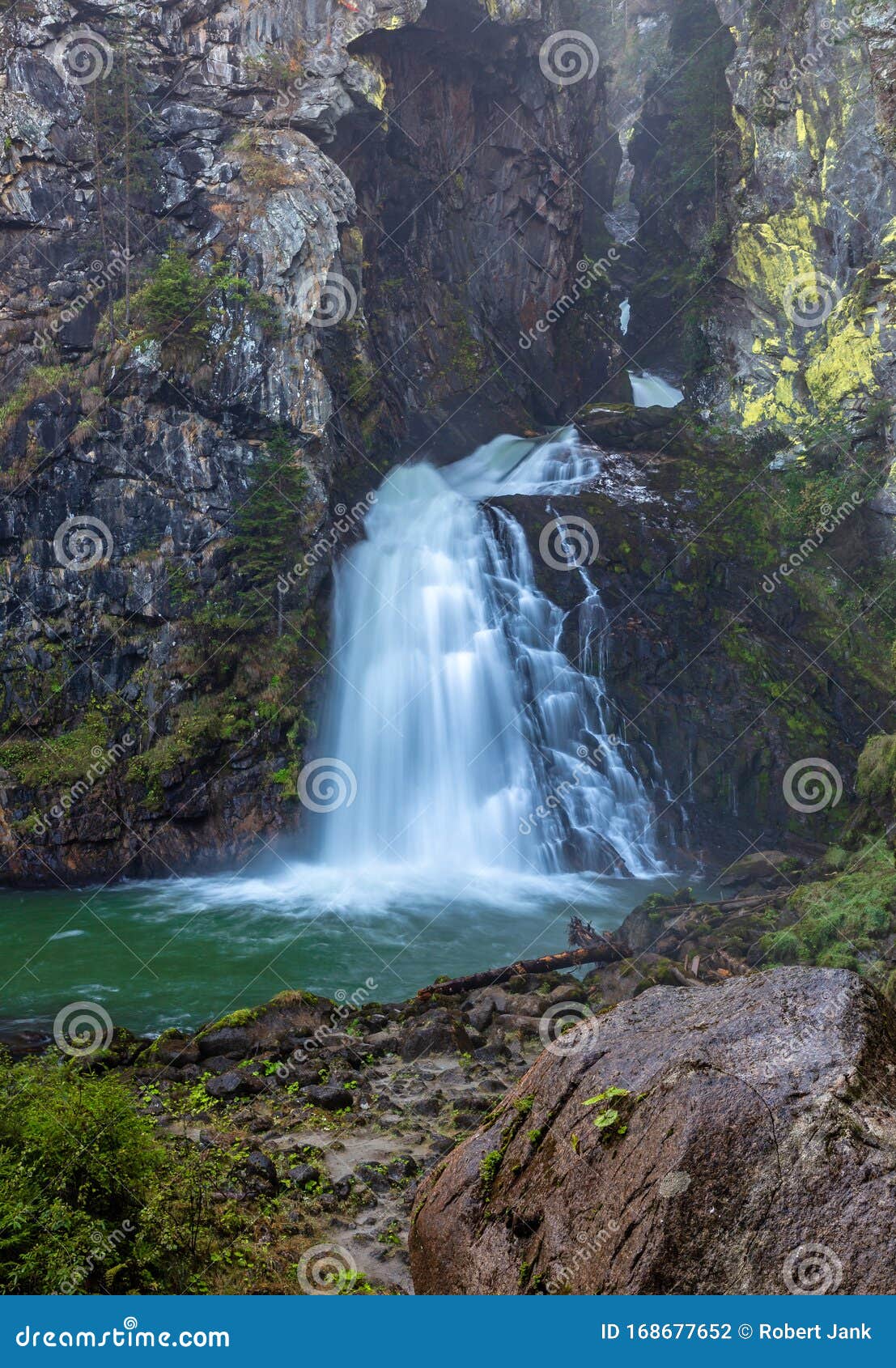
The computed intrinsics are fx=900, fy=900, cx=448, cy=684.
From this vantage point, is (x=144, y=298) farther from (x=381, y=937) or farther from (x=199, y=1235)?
(x=199, y=1235)

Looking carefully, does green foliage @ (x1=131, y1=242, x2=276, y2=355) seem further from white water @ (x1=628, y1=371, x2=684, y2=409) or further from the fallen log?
the fallen log

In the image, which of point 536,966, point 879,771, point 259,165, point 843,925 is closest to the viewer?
point 843,925

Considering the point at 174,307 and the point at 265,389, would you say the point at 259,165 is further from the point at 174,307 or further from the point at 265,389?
the point at 265,389

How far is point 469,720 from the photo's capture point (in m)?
17.5

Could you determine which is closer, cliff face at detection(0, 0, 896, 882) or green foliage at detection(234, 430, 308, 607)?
cliff face at detection(0, 0, 896, 882)

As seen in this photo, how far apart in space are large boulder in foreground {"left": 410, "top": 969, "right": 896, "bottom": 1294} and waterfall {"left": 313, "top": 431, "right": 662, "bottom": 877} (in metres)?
12.6

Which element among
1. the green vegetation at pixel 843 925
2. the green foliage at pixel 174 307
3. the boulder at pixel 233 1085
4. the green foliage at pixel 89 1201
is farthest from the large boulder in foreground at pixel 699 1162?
the green foliage at pixel 174 307

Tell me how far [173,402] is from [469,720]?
8.63 m

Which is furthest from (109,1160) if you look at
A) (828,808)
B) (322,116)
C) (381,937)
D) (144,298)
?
(322,116)

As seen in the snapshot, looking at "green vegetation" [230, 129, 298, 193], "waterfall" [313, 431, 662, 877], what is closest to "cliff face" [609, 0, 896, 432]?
"waterfall" [313, 431, 662, 877]

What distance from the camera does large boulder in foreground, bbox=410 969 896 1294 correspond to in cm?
284

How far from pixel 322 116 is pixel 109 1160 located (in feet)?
71.7

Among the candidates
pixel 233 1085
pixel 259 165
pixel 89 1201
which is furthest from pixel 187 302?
pixel 89 1201

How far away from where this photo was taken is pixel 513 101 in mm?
25688
